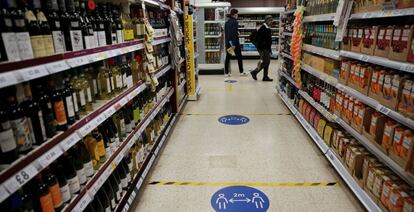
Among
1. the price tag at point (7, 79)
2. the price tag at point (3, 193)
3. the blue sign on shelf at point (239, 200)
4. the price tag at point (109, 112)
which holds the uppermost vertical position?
the price tag at point (7, 79)

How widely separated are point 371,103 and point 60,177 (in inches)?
91.8

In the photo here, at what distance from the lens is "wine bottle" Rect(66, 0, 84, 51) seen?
166cm

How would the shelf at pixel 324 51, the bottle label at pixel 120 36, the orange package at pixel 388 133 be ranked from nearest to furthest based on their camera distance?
1. the orange package at pixel 388 133
2. the bottle label at pixel 120 36
3. the shelf at pixel 324 51

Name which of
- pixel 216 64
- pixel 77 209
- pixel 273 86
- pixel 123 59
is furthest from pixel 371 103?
pixel 216 64

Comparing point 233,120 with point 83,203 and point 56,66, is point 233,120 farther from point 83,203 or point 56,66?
point 56,66

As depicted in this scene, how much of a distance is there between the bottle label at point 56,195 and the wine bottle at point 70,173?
0.11m

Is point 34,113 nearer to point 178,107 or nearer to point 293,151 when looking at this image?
point 293,151

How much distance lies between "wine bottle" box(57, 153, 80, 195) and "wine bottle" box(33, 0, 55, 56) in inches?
24.7

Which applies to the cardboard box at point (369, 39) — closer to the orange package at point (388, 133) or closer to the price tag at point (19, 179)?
the orange package at point (388, 133)

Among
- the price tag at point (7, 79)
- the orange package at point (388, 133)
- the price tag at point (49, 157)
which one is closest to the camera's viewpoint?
the price tag at point (7, 79)

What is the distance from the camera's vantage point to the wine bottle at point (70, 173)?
5.39 ft

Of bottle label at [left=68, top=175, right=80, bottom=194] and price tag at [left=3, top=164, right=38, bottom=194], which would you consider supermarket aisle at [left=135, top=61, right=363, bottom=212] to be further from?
price tag at [left=3, top=164, right=38, bottom=194]

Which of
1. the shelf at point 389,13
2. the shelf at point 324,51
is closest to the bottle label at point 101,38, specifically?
the shelf at point 389,13

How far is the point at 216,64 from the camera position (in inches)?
378
